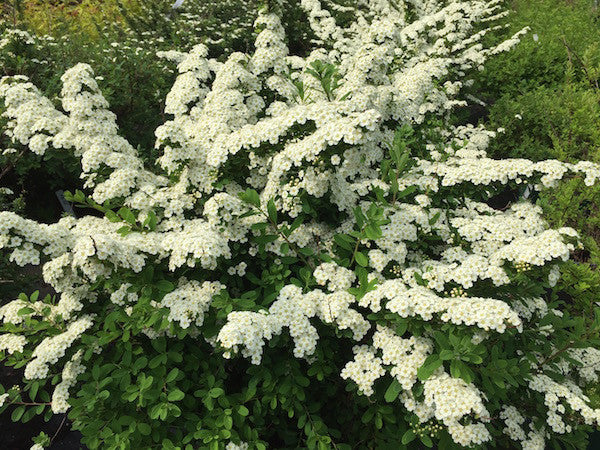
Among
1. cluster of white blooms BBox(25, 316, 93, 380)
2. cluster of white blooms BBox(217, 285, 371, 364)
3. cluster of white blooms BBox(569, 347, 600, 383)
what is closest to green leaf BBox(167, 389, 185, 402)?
cluster of white blooms BBox(217, 285, 371, 364)

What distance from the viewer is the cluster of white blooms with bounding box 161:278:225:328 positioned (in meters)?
2.23

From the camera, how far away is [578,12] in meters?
11.6

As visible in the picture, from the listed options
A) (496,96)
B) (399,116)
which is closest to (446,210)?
(399,116)

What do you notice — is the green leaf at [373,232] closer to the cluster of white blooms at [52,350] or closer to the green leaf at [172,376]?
the green leaf at [172,376]

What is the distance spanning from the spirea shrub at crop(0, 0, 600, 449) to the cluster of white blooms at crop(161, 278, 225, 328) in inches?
0.5

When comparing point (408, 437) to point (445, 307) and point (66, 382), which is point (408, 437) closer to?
point (445, 307)

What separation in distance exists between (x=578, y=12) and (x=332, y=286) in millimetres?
13463

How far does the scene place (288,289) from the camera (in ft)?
7.82

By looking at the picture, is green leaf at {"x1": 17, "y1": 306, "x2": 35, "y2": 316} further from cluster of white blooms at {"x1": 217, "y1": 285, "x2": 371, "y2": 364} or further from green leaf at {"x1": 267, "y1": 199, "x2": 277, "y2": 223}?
green leaf at {"x1": 267, "y1": 199, "x2": 277, "y2": 223}

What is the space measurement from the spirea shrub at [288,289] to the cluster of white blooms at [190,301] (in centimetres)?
1

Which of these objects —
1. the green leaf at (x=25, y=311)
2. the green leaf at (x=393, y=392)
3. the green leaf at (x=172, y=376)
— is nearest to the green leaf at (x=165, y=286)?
the green leaf at (x=172, y=376)

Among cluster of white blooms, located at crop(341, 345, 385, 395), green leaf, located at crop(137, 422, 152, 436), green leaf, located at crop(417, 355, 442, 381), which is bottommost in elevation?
green leaf, located at crop(137, 422, 152, 436)

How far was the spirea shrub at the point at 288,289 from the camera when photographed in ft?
7.15

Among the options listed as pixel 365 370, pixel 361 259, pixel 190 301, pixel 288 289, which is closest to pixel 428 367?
pixel 365 370
